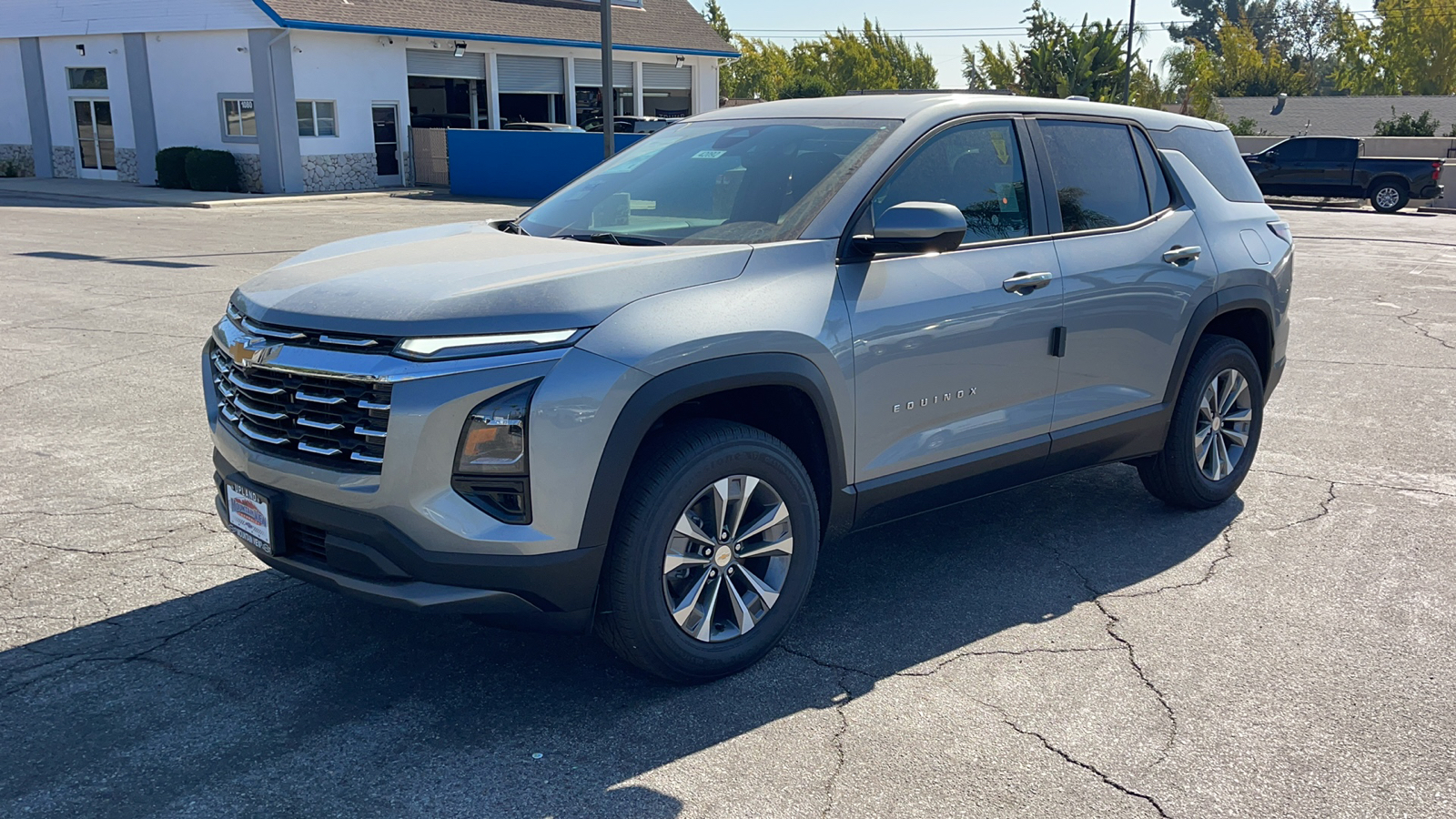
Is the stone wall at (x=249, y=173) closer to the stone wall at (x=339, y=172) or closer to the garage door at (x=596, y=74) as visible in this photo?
the stone wall at (x=339, y=172)

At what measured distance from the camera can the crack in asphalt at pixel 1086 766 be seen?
318 cm

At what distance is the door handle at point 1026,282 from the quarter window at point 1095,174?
1.20ft

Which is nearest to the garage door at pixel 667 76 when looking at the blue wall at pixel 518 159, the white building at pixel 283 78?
the white building at pixel 283 78

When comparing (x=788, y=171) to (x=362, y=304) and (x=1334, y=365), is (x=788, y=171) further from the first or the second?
(x=1334, y=365)

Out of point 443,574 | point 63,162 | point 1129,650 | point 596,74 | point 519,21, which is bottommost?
point 1129,650

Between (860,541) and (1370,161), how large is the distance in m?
27.8

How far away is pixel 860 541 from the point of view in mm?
5242

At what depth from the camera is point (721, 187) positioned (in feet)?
14.5

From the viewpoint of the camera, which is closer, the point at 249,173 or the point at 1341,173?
the point at 1341,173

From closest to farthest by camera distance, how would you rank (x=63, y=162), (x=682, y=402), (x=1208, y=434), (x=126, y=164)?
(x=682, y=402)
(x=1208, y=434)
(x=126, y=164)
(x=63, y=162)

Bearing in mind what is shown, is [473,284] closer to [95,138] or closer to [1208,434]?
[1208,434]

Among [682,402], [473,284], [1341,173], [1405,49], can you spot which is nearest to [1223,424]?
[682,402]

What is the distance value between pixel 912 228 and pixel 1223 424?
2.59 metres

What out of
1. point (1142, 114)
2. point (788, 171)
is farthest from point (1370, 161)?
point (788, 171)
